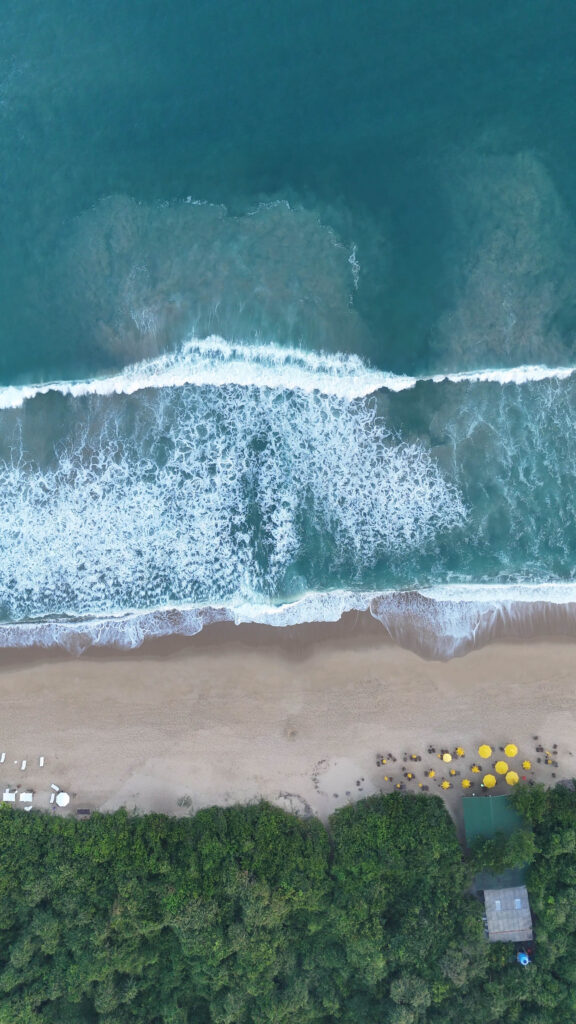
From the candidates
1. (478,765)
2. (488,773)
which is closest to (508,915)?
(488,773)

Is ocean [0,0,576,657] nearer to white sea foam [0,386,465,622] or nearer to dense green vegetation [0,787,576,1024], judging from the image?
white sea foam [0,386,465,622]

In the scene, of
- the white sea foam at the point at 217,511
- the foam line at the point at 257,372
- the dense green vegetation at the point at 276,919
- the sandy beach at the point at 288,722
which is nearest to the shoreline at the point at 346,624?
the sandy beach at the point at 288,722

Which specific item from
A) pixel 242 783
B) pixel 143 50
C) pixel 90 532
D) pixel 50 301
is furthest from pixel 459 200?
pixel 242 783

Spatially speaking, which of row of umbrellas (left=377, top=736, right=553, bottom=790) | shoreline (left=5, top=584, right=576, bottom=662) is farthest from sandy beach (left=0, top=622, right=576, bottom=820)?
shoreline (left=5, top=584, right=576, bottom=662)

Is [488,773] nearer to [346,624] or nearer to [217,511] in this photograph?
[346,624]

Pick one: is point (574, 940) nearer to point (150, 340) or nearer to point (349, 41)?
point (150, 340)

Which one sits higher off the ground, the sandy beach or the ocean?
the ocean
